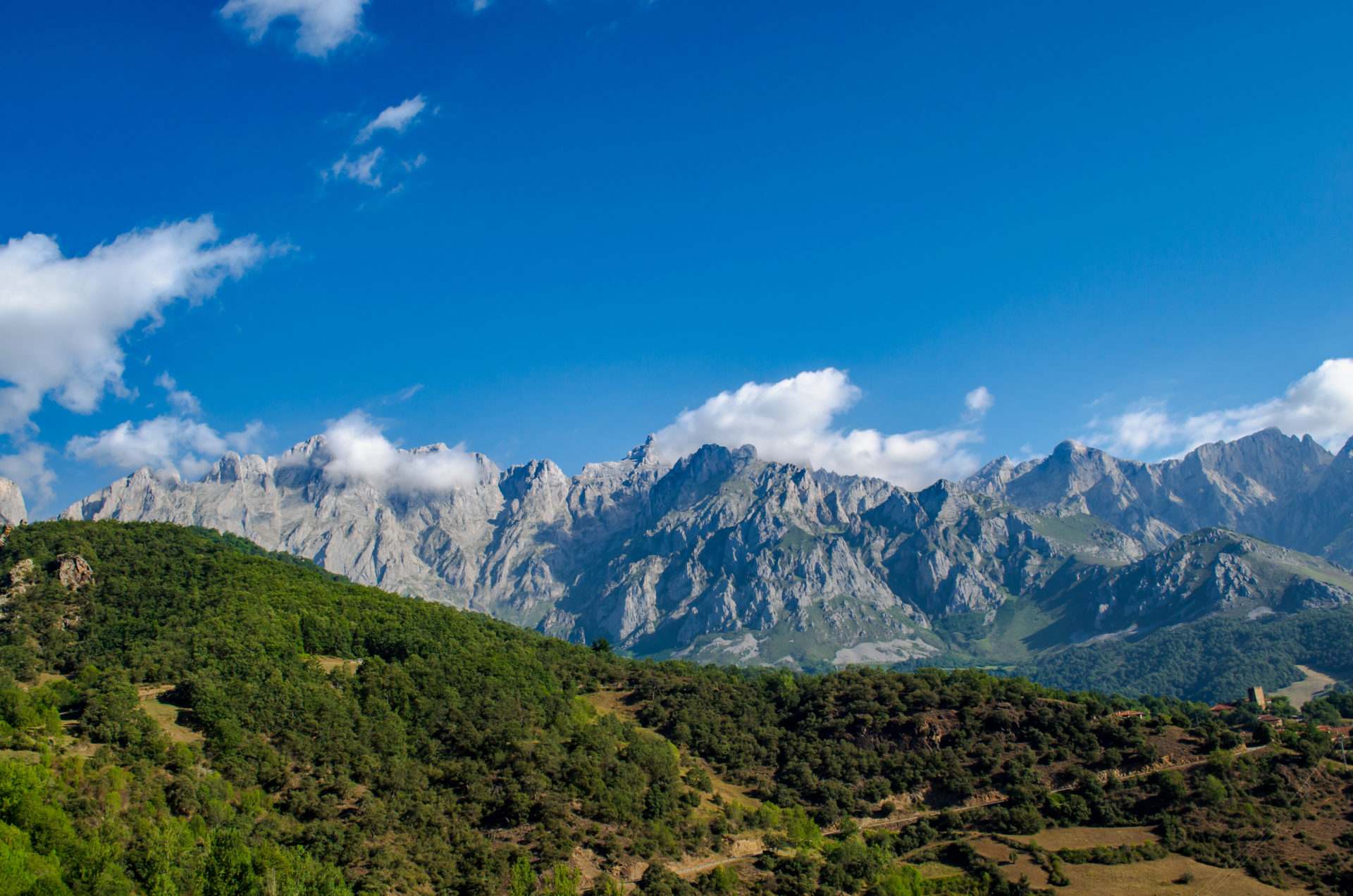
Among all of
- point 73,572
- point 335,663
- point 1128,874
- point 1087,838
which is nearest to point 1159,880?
point 1128,874

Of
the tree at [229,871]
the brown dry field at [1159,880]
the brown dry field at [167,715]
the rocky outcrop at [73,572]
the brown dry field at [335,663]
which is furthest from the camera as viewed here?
the rocky outcrop at [73,572]

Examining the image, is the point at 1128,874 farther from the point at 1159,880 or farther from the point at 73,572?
the point at 73,572

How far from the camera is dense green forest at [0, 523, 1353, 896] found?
73.5 meters

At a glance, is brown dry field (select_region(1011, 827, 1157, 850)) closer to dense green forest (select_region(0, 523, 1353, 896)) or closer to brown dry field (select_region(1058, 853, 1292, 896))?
dense green forest (select_region(0, 523, 1353, 896))

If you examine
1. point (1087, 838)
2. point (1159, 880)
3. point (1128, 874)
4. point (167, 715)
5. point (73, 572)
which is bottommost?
point (1159, 880)

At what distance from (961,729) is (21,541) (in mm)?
173856

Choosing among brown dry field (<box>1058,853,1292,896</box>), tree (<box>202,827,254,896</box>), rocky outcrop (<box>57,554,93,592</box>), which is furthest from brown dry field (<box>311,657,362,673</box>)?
brown dry field (<box>1058,853,1292,896</box>)

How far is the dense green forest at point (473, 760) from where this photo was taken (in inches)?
2894

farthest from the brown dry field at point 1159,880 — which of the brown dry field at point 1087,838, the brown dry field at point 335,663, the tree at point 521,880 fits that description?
the brown dry field at point 335,663

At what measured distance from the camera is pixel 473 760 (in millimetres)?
98500

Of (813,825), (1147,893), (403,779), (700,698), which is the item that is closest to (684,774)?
(813,825)

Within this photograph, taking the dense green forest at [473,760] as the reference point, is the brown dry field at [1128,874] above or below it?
below

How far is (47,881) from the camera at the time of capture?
54844 mm

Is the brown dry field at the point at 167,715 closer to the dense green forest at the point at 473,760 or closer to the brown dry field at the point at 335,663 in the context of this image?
the dense green forest at the point at 473,760
